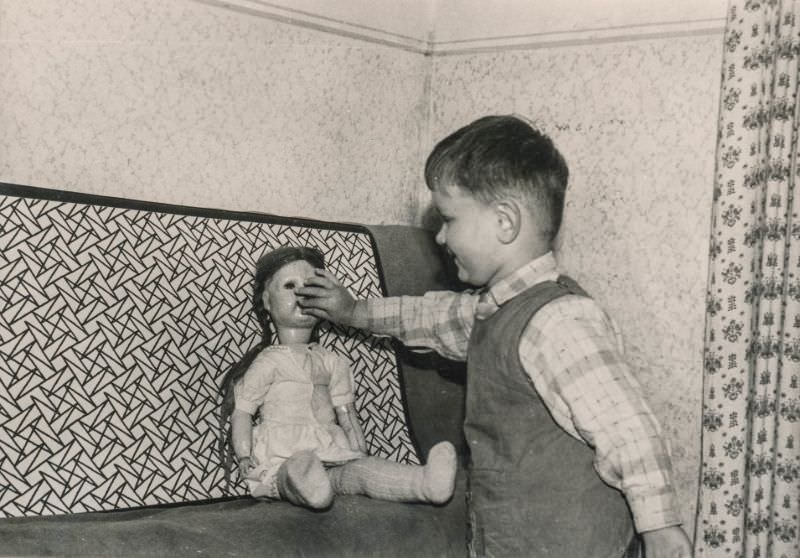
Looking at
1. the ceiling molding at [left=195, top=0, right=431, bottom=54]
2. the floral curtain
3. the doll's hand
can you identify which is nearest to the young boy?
the doll's hand

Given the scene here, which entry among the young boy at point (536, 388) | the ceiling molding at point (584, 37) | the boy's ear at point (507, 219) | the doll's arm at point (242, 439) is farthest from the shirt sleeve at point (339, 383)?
the ceiling molding at point (584, 37)

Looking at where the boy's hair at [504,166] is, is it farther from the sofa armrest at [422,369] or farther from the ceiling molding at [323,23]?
the ceiling molding at [323,23]

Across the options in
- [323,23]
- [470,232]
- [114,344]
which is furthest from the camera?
[323,23]

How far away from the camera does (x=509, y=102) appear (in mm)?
2820

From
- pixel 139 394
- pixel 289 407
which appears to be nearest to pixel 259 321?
pixel 289 407

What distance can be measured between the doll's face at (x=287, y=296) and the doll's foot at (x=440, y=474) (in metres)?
0.46

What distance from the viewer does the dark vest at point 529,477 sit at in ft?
5.14

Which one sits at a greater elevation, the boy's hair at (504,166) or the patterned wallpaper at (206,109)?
the patterned wallpaper at (206,109)

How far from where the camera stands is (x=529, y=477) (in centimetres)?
158

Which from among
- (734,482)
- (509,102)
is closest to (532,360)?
(734,482)

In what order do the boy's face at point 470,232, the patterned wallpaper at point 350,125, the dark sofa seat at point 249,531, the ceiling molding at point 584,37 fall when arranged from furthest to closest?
the ceiling molding at point 584,37
the patterned wallpaper at point 350,125
the boy's face at point 470,232
the dark sofa seat at point 249,531

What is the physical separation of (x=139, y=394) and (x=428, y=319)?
59 cm

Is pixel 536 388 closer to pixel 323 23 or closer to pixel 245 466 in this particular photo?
pixel 245 466

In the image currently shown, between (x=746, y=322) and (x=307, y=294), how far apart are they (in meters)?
1.06
